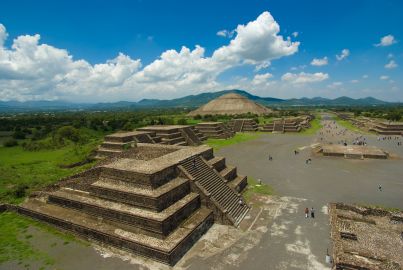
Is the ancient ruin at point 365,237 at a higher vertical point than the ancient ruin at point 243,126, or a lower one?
lower

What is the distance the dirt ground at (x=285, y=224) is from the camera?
1121 centimetres

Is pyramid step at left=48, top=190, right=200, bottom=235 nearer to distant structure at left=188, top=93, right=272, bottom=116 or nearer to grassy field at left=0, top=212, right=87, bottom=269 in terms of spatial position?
grassy field at left=0, top=212, right=87, bottom=269

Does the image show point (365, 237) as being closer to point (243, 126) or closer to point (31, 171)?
point (31, 171)

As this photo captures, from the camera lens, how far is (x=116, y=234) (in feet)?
40.3

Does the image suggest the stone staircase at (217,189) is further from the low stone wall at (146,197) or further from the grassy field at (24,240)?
the grassy field at (24,240)

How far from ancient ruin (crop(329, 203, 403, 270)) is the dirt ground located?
0.62 m

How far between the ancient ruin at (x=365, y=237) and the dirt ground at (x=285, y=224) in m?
0.62

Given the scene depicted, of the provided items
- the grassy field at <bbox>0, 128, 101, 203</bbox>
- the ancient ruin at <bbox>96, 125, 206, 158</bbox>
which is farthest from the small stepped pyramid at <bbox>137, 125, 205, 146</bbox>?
the grassy field at <bbox>0, 128, 101, 203</bbox>

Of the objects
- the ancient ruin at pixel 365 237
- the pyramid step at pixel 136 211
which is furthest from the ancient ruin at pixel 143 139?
the ancient ruin at pixel 365 237

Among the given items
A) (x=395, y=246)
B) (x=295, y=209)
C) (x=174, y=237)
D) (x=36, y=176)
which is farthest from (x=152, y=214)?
(x=36, y=176)

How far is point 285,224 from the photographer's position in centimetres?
1451

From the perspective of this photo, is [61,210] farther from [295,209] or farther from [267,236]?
[295,209]

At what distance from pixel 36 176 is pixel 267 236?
20.0 m

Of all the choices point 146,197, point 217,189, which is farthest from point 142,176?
point 217,189
